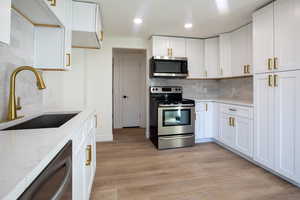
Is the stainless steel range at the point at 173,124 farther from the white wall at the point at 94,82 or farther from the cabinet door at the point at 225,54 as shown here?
the white wall at the point at 94,82

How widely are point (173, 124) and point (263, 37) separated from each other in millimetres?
1971

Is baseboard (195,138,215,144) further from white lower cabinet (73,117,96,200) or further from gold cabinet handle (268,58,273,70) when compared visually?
white lower cabinet (73,117,96,200)

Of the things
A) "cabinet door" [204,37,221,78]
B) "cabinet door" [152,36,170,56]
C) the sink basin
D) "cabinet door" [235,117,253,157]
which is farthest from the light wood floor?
"cabinet door" [152,36,170,56]

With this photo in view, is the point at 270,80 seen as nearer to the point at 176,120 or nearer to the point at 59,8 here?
the point at 176,120

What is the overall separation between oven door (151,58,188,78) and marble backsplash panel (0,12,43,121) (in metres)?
2.03

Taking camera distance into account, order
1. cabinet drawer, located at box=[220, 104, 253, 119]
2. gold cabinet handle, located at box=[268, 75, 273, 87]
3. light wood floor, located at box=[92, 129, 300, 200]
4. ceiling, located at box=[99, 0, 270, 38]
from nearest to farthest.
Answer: light wood floor, located at box=[92, 129, 300, 200] → gold cabinet handle, located at box=[268, 75, 273, 87] → ceiling, located at box=[99, 0, 270, 38] → cabinet drawer, located at box=[220, 104, 253, 119]

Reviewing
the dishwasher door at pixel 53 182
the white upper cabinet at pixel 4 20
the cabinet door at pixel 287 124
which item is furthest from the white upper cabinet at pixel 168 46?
the dishwasher door at pixel 53 182

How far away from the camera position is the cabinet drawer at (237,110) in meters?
2.36

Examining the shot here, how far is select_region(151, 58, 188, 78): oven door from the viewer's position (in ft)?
10.3

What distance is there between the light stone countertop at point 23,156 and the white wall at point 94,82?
2.58 meters

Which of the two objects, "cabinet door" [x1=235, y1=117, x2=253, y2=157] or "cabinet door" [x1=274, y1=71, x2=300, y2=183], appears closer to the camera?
"cabinet door" [x1=274, y1=71, x2=300, y2=183]

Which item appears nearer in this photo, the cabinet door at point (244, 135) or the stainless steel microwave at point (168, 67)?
the cabinet door at point (244, 135)

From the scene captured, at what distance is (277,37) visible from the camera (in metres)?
1.93

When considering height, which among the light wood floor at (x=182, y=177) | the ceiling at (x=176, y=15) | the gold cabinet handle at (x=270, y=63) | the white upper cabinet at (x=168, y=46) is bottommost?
the light wood floor at (x=182, y=177)
